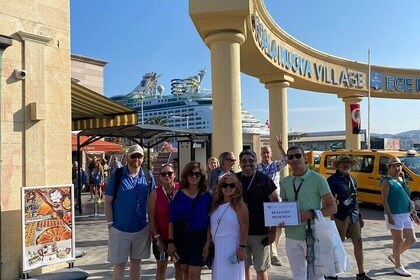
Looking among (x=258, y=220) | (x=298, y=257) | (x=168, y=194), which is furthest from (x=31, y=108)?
(x=298, y=257)

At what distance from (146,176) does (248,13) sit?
16.5 ft

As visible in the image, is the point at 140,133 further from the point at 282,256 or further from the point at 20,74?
the point at 20,74

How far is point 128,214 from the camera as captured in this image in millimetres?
4074

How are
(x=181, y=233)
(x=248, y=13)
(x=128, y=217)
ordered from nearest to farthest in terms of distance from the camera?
(x=181, y=233) < (x=128, y=217) < (x=248, y=13)

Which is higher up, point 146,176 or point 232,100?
point 232,100

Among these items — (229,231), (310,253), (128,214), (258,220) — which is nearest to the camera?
(229,231)

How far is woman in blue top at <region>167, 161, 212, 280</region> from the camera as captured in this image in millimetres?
3697

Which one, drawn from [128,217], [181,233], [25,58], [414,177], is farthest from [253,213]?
[414,177]

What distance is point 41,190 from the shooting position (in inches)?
168

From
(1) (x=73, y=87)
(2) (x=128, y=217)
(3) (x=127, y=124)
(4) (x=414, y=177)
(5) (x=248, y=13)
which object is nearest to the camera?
(2) (x=128, y=217)

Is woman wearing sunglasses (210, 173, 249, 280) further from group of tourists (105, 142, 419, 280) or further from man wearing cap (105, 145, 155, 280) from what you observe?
man wearing cap (105, 145, 155, 280)

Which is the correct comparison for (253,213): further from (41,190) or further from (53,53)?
(53,53)

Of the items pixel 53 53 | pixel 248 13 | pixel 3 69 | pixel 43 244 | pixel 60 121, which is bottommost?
pixel 43 244

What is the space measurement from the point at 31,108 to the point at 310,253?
3.44 metres
